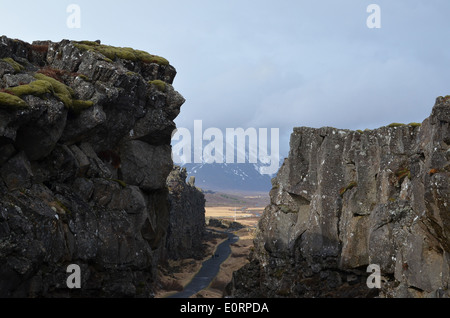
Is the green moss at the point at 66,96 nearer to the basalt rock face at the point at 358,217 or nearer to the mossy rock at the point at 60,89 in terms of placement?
the mossy rock at the point at 60,89

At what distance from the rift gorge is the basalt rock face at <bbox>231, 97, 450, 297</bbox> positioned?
0.14 m

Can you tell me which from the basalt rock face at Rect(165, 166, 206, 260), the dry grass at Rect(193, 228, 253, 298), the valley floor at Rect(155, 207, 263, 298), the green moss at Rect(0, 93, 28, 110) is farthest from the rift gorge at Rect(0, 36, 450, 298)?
the basalt rock face at Rect(165, 166, 206, 260)

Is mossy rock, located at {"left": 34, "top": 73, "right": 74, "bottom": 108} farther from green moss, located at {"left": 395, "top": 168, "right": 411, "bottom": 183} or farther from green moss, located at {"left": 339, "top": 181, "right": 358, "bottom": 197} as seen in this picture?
green moss, located at {"left": 339, "top": 181, "right": 358, "bottom": 197}

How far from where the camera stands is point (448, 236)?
2362 centimetres

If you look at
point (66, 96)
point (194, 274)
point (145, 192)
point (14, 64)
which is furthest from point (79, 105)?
point (194, 274)

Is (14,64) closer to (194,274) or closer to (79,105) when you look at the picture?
(79,105)

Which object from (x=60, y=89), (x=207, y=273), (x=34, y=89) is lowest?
(x=207, y=273)

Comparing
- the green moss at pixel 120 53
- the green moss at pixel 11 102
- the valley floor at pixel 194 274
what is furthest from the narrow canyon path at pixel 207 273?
the green moss at pixel 11 102

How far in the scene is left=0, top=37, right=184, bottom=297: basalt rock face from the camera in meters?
31.5

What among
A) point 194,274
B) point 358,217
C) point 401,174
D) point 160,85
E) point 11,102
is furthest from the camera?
point 194,274

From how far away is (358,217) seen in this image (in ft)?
156

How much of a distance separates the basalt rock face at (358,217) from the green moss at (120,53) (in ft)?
79.9

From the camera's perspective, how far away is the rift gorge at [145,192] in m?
29.2

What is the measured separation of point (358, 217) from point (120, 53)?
119 feet
